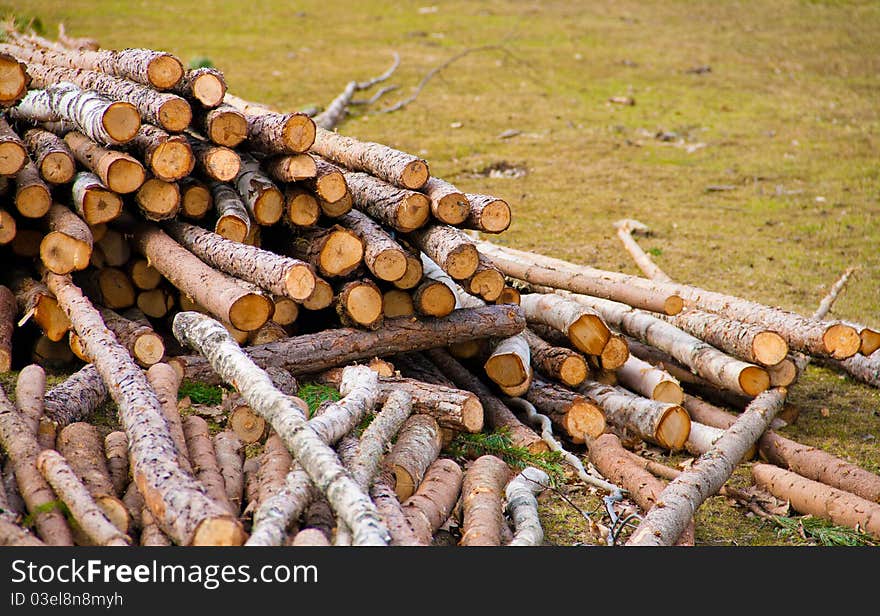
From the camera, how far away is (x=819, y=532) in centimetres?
514

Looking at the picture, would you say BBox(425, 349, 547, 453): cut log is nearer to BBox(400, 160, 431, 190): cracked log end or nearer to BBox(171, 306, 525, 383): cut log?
BBox(171, 306, 525, 383): cut log

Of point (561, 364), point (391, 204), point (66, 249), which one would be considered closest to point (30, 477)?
point (66, 249)

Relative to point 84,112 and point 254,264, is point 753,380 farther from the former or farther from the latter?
point 84,112

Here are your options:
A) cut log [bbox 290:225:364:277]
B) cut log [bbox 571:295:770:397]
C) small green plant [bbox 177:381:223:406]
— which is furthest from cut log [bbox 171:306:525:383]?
cut log [bbox 571:295:770:397]

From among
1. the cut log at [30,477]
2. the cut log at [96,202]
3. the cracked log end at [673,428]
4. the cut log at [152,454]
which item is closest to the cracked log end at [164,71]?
the cut log at [96,202]

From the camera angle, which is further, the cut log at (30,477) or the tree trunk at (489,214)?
the tree trunk at (489,214)

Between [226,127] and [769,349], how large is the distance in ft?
13.3

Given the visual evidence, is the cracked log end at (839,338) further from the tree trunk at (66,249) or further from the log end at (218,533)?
the tree trunk at (66,249)

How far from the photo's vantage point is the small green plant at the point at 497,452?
18.6 feet

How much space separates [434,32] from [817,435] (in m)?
16.2

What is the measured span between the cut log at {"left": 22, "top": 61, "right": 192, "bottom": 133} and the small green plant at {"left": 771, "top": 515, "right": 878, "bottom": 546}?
4575 mm

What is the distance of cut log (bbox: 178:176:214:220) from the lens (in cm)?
638

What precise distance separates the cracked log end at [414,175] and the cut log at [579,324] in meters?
1.40

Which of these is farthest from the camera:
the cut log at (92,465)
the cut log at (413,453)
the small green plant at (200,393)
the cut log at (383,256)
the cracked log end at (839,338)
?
the cracked log end at (839,338)
